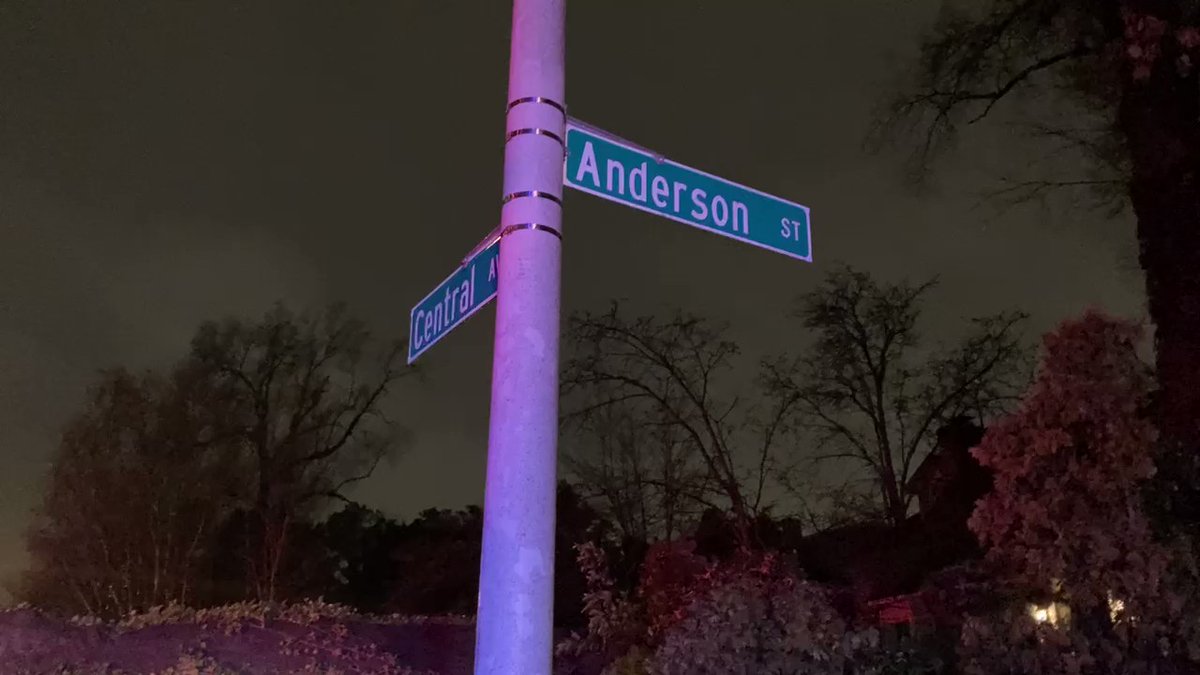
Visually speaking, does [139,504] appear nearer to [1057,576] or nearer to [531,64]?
[1057,576]

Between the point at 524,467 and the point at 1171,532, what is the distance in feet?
24.7

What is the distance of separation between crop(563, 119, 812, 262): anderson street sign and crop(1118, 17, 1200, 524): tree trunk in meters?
7.31

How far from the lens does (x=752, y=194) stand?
4.62 meters

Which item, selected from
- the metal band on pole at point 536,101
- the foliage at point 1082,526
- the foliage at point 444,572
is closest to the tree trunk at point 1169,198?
the foliage at point 1082,526

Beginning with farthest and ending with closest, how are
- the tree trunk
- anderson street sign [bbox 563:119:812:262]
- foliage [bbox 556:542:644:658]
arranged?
foliage [bbox 556:542:644:658] → the tree trunk → anderson street sign [bbox 563:119:812:262]

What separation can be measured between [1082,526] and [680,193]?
21.0 ft

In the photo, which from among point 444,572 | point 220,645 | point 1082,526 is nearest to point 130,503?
point 444,572

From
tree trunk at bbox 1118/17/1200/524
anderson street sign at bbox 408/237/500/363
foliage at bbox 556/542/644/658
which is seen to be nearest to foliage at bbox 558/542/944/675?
foliage at bbox 556/542/644/658

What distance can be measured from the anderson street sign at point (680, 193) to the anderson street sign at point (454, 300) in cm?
48

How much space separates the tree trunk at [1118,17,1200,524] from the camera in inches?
421

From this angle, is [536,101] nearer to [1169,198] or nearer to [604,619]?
[1169,198]

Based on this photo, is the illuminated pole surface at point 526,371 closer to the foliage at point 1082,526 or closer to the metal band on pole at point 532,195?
the metal band on pole at point 532,195

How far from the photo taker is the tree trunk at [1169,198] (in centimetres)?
1069

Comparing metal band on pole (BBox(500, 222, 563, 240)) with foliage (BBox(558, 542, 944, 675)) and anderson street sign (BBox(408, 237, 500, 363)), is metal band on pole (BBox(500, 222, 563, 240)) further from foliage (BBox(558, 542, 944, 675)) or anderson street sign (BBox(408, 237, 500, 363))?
foliage (BBox(558, 542, 944, 675))
